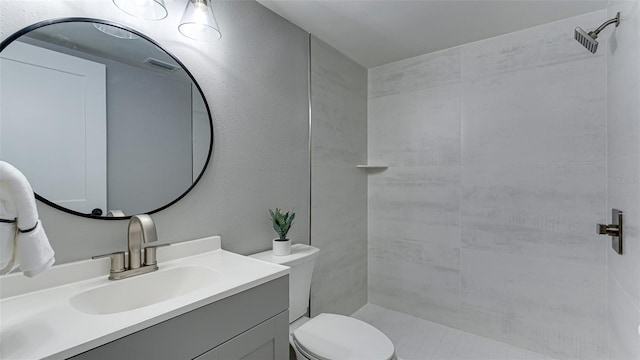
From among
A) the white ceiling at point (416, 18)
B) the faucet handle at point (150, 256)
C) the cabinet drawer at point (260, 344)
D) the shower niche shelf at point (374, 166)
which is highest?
the white ceiling at point (416, 18)

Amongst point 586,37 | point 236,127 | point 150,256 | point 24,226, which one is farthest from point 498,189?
point 24,226

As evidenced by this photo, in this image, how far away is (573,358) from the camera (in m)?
1.86

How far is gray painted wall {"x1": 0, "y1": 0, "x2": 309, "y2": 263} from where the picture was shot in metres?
1.03

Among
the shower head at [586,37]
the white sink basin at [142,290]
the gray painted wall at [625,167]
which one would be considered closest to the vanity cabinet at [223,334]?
the white sink basin at [142,290]

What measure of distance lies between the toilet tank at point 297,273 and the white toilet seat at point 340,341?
0.10 meters

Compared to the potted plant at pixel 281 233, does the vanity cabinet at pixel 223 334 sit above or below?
below

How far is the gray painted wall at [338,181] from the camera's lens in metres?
2.10

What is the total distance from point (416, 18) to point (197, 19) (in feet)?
4.29

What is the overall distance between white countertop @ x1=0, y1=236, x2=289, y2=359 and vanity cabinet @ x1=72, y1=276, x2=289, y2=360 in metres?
0.02

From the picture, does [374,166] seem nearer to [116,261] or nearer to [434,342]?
[434,342]

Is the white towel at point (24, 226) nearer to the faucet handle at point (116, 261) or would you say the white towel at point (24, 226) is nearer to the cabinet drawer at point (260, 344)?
the faucet handle at point (116, 261)

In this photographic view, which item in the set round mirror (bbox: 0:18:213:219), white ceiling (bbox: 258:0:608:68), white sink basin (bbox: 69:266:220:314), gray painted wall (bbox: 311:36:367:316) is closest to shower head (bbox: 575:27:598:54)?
white ceiling (bbox: 258:0:608:68)

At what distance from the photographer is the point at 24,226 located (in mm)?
668

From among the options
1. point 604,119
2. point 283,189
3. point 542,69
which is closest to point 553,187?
point 604,119
